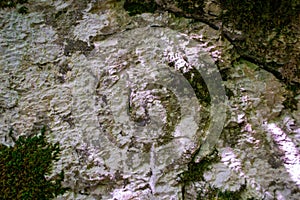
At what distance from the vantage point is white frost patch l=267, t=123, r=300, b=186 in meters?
1.10

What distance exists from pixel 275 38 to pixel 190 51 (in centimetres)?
34

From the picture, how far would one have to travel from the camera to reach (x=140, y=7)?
4.38 feet

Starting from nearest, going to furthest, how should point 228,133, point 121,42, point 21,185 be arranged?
point 21,185, point 228,133, point 121,42

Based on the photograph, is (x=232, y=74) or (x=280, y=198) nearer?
(x=280, y=198)

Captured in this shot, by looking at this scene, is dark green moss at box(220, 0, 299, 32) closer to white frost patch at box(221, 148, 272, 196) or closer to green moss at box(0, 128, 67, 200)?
white frost patch at box(221, 148, 272, 196)

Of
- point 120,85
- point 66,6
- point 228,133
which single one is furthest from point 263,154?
point 66,6

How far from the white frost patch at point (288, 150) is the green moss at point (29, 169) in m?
0.78

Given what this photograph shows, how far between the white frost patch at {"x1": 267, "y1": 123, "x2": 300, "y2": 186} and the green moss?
0.78 m

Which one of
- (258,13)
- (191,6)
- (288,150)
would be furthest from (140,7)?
(288,150)

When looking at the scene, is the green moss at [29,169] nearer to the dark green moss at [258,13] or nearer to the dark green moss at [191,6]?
the dark green moss at [191,6]

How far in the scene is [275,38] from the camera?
126 centimetres

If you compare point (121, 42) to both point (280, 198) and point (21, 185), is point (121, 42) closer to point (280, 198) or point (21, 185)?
point (21, 185)

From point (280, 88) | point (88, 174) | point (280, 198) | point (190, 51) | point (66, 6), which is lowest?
point (280, 198)

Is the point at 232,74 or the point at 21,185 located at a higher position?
the point at 232,74
